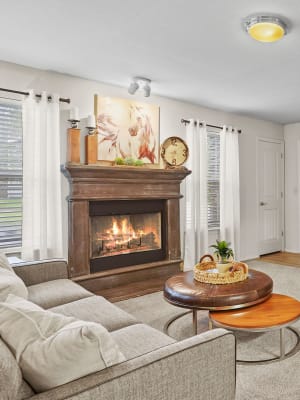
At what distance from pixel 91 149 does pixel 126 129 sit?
613 millimetres

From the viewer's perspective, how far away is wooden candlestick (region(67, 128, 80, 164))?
3707 mm

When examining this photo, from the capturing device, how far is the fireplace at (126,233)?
4.05 metres

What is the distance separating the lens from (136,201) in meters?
4.32

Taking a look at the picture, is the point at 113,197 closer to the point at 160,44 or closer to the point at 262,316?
the point at 160,44

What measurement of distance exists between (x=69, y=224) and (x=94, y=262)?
0.58 meters

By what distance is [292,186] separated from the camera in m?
6.51

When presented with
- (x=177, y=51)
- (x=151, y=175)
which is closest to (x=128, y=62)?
(x=177, y=51)

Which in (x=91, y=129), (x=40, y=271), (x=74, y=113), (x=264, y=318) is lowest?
(x=264, y=318)

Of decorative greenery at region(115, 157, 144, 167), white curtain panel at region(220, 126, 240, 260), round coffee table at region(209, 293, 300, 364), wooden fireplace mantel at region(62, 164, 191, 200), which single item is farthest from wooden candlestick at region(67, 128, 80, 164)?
white curtain panel at region(220, 126, 240, 260)

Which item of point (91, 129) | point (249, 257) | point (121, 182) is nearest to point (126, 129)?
point (91, 129)

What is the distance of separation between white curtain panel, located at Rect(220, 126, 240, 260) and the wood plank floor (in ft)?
2.56

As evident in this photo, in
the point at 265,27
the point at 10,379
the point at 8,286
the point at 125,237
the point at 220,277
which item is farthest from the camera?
the point at 125,237

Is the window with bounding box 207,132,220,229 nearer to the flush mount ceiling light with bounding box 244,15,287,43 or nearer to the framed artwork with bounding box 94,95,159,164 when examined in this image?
the framed artwork with bounding box 94,95,159,164

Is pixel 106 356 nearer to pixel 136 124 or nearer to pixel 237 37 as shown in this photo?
pixel 237 37
